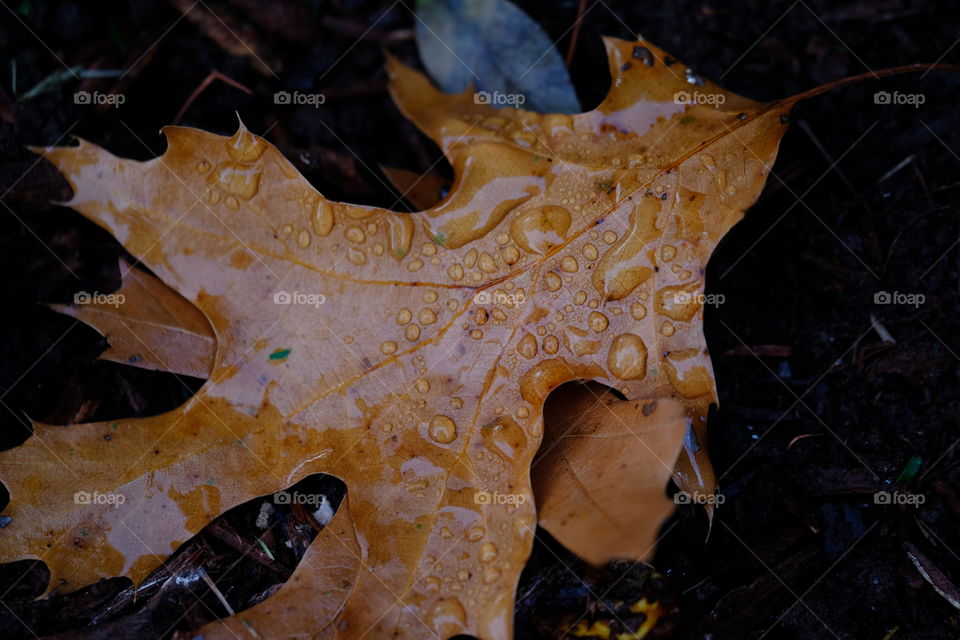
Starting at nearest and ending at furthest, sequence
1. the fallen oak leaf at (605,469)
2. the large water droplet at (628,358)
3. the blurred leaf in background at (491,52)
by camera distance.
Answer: the fallen oak leaf at (605,469) → the large water droplet at (628,358) → the blurred leaf in background at (491,52)

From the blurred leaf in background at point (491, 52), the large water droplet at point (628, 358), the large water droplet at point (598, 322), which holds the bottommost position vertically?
the large water droplet at point (628, 358)

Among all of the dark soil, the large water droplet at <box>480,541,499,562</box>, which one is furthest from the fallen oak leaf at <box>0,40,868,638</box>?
the dark soil

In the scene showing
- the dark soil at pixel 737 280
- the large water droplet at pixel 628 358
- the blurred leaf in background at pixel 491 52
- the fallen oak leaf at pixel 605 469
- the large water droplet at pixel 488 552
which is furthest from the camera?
the blurred leaf in background at pixel 491 52

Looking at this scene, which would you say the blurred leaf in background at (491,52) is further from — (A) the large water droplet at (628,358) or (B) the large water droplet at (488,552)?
(B) the large water droplet at (488,552)

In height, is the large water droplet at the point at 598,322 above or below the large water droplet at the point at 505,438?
above

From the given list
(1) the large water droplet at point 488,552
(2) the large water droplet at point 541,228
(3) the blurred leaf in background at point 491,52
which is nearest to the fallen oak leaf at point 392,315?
(2) the large water droplet at point 541,228

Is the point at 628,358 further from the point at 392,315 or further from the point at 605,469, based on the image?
the point at 392,315

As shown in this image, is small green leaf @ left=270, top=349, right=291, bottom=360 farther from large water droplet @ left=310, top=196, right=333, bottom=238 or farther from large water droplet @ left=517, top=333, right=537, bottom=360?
large water droplet @ left=517, top=333, right=537, bottom=360

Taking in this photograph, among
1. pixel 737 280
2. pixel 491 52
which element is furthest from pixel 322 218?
pixel 737 280
